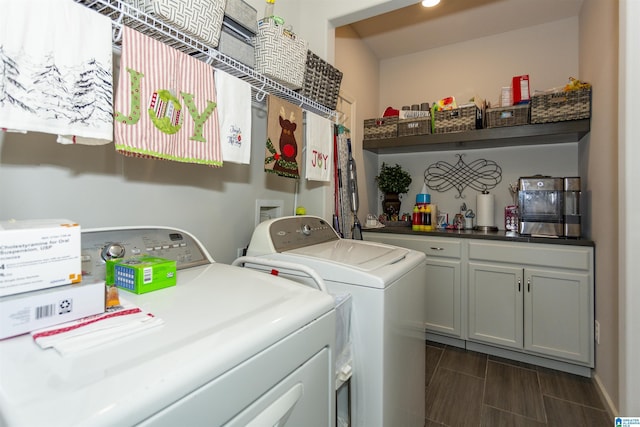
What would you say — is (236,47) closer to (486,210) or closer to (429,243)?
(429,243)

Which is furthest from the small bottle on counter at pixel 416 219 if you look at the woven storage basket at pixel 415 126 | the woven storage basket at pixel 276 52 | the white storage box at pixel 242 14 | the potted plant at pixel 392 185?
the white storage box at pixel 242 14

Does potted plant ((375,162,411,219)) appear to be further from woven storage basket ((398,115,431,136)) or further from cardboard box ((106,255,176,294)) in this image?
cardboard box ((106,255,176,294))

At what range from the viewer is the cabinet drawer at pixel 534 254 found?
2.02 meters

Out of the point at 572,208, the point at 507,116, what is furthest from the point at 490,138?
the point at 572,208

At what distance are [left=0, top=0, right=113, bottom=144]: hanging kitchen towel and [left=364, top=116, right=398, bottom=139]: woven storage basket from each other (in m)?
2.31

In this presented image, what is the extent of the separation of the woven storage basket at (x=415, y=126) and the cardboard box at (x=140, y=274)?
7.89 feet

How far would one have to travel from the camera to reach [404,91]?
328cm

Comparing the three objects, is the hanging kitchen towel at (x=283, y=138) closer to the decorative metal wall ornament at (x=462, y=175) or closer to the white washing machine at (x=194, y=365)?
the white washing machine at (x=194, y=365)

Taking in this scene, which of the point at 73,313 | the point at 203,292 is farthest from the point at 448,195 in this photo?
the point at 73,313

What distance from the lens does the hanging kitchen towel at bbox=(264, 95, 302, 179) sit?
155 cm

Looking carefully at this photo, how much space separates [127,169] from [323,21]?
5.42 ft

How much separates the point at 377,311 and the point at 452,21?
273 cm

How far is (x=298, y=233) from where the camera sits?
5.28ft

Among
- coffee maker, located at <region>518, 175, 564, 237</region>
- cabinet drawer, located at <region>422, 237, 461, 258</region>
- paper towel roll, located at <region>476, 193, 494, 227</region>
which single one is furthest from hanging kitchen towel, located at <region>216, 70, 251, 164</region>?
paper towel roll, located at <region>476, 193, 494, 227</region>
